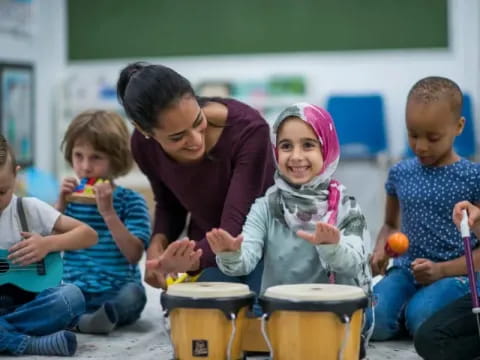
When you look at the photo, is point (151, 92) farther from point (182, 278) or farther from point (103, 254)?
point (103, 254)

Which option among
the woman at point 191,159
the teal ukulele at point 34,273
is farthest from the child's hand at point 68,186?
the teal ukulele at point 34,273

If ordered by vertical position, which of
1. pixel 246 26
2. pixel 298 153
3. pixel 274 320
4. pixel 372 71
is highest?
pixel 246 26

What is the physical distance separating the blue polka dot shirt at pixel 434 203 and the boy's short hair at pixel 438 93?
0.56ft

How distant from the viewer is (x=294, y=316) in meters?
1.58

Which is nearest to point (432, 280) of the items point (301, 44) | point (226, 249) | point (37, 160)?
point (226, 249)

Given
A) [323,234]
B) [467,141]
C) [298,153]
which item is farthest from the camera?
[467,141]

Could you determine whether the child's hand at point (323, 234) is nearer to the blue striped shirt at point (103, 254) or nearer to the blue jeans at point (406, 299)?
the blue jeans at point (406, 299)

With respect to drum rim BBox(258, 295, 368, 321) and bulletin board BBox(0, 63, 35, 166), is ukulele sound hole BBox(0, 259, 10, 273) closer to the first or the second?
drum rim BBox(258, 295, 368, 321)

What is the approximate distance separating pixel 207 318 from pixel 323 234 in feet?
1.00

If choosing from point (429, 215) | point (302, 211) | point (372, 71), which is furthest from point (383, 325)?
point (372, 71)

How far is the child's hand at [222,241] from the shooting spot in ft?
5.54

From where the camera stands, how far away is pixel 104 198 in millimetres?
2287

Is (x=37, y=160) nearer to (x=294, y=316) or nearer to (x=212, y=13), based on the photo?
(x=212, y=13)

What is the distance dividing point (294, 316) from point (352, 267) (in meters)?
0.29
